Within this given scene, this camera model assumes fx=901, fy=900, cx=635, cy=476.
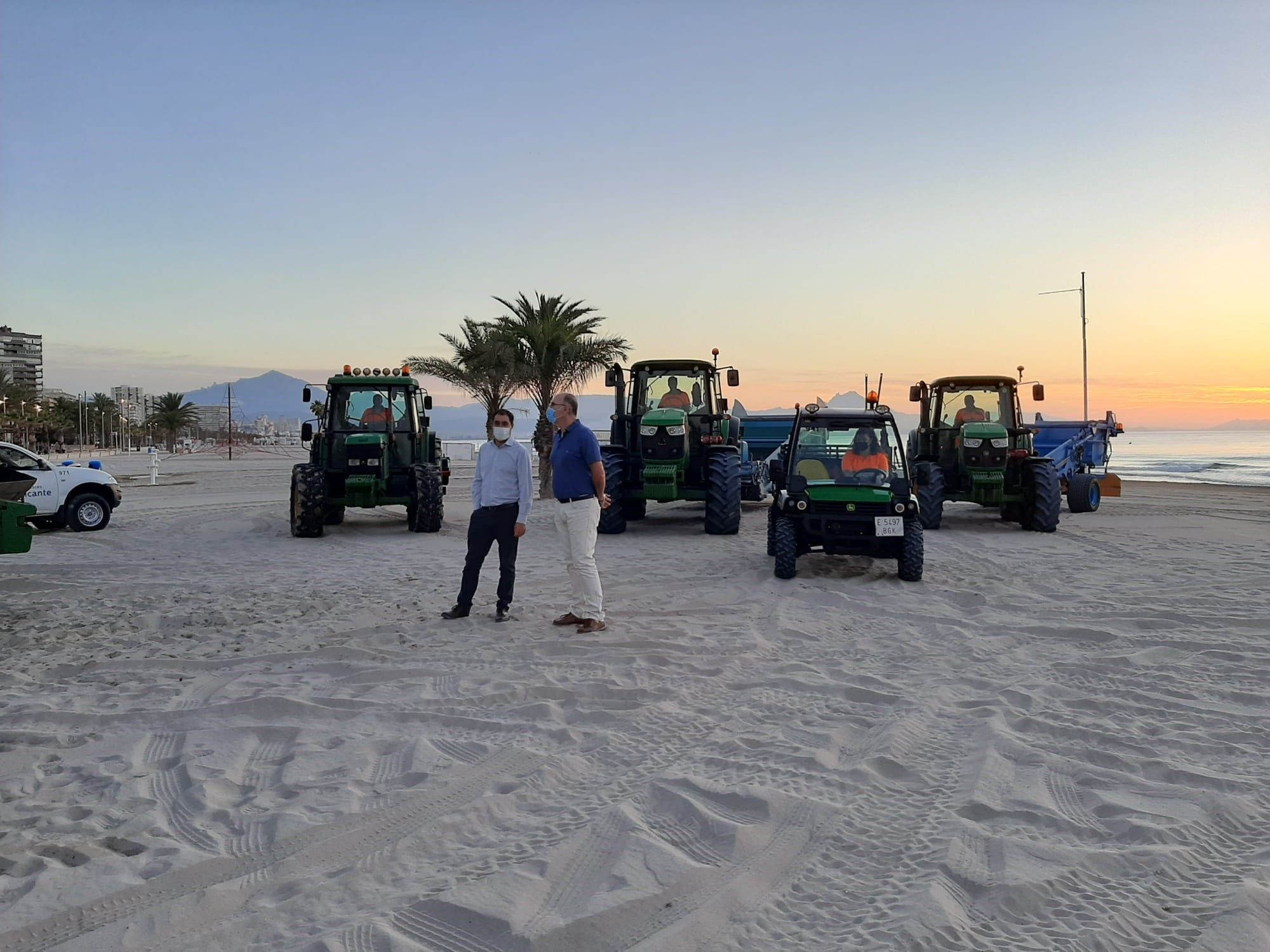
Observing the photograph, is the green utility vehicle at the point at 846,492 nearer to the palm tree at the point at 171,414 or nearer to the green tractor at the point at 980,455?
the green tractor at the point at 980,455

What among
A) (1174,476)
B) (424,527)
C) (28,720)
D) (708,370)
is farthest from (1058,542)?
(1174,476)

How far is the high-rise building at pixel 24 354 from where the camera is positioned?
158125 millimetres

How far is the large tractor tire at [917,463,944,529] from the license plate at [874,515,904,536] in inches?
191

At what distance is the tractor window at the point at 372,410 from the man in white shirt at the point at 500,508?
285 inches

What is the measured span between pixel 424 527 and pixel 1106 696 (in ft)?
34.7

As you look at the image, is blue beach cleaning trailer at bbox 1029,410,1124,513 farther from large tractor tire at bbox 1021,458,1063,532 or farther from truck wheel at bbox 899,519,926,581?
truck wheel at bbox 899,519,926,581

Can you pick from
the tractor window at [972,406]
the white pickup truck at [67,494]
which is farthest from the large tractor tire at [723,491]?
the white pickup truck at [67,494]

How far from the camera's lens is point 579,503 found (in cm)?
715

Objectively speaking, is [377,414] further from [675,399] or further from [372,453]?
[675,399]

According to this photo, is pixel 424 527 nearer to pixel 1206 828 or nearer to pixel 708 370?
pixel 708 370

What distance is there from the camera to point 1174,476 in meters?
39.1

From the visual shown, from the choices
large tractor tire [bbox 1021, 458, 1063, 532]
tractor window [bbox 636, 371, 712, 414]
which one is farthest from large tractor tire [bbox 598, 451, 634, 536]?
large tractor tire [bbox 1021, 458, 1063, 532]

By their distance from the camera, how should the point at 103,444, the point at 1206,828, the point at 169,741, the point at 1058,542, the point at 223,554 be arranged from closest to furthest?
the point at 1206,828, the point at 169,741, the point at 223,554, the point at 1058,542, the point at 103,444

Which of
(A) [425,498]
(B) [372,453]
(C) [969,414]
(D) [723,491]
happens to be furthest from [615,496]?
(C) [969,414]
